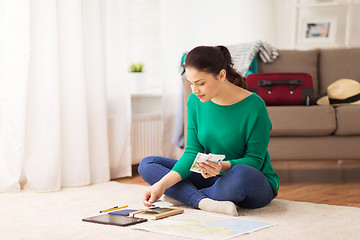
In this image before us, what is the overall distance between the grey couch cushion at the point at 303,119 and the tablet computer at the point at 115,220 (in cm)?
127

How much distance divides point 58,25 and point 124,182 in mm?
1006

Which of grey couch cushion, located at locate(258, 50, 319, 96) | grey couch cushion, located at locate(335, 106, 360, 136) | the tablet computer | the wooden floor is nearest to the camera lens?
the tablet computer

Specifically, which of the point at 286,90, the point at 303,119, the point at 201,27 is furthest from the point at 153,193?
the point at 201,27

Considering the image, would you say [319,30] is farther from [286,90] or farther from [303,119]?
[303,119]

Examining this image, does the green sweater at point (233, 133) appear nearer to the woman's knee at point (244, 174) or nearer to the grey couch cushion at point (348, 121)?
the woman's knee at point (244, 174)

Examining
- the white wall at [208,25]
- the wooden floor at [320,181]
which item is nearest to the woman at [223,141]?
the wooden floor at [320,181]

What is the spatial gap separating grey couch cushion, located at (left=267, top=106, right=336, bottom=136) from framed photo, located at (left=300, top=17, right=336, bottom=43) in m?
1.77

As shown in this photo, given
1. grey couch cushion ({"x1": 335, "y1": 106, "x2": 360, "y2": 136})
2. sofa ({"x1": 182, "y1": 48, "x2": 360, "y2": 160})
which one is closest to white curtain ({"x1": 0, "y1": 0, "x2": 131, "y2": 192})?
sofa ({"x1": 182, "y1": 48, "x2": 360, "y2": 160})

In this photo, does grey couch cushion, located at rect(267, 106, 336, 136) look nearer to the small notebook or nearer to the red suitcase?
the red suitcase

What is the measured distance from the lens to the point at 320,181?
317 centimetres

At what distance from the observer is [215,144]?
85.9 inches

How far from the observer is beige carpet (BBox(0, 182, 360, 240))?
177 centimetres

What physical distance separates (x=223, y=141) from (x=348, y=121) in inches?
43.3

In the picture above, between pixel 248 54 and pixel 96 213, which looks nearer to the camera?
pixel 96 213
